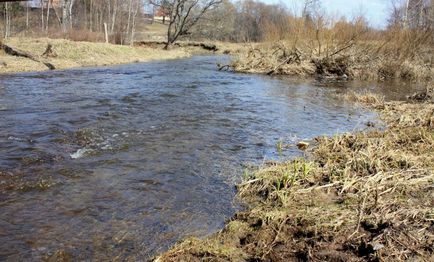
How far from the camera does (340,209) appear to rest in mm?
4273

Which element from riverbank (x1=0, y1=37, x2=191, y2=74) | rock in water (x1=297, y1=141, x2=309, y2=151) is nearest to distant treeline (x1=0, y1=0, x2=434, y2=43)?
riverbank (x1=0, y1=37, x2=191, y2=74)

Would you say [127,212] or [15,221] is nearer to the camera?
[15,221]

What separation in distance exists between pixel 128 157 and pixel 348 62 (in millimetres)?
16316

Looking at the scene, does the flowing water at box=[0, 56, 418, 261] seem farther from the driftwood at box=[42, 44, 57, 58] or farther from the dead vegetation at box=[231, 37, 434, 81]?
the driftwood at box=[42, 44, 57, 58]

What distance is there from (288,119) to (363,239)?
6.51m

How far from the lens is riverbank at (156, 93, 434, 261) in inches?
136

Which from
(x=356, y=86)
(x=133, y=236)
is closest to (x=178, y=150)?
(x=133, y=236)

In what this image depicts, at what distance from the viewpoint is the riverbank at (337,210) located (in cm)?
345

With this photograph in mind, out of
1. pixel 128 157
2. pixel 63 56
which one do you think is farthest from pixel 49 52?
pixel 128 157

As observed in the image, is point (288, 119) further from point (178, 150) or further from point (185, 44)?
point (185, 44)

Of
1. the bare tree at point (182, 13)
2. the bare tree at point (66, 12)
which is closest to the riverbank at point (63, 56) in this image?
the bare tree at point (66, 12)

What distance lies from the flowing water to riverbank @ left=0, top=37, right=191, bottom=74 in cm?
510

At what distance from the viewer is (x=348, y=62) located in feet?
67.1

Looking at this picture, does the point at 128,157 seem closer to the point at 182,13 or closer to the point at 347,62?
the point at 347,62
